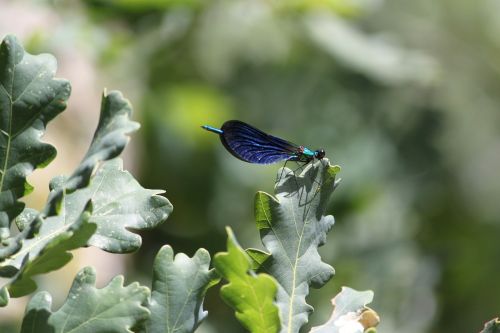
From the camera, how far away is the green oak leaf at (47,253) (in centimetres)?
110

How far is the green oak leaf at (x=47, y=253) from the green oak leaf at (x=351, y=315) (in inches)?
16.2

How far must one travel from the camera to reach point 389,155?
448 centimetres

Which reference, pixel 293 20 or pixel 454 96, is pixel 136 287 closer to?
pixel 293 20

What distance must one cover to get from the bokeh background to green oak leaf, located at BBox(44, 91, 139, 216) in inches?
86.8

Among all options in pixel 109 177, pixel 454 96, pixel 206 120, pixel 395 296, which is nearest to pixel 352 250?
pixel 395 296

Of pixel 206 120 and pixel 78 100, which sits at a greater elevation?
pixel 206 120

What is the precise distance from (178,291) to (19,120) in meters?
0.32

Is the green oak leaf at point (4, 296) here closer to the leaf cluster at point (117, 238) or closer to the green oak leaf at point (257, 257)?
the leaf cluster at point (117, 238)

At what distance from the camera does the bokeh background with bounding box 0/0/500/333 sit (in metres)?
3.67

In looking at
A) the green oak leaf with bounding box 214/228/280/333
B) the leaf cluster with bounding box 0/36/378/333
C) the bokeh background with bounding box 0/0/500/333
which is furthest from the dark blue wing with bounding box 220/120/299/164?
the bokeh background with bounding box 0/0/500/333

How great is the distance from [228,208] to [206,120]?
0.44m

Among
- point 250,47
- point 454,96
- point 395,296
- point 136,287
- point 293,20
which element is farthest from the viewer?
point 454,96

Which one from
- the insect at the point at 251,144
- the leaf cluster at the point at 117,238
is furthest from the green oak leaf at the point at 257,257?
the insect at the point at 251,144

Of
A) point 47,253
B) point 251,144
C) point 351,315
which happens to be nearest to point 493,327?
point 351,315
